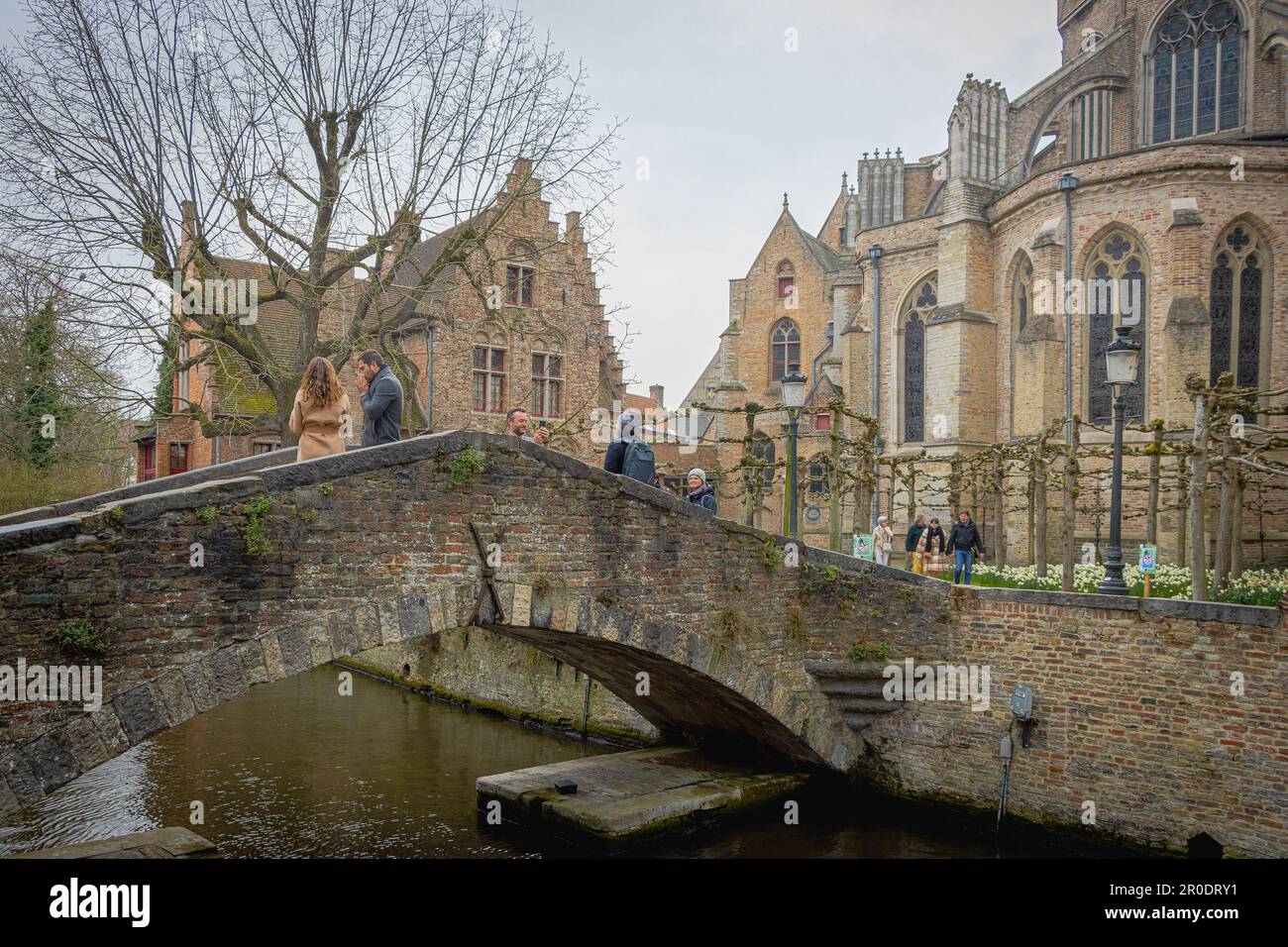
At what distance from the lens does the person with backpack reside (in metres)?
9.98

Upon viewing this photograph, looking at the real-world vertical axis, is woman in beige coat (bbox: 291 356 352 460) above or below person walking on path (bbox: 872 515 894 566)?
above

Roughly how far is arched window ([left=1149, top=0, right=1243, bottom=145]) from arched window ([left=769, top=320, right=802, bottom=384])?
16.0 metres

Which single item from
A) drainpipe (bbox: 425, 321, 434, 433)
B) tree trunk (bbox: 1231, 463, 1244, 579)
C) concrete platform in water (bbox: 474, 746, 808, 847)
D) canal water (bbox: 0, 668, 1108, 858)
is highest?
drainpipe (bbox: 425, 321, 434, 433)

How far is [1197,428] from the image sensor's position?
11492 mm

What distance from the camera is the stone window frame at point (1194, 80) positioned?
2323cm

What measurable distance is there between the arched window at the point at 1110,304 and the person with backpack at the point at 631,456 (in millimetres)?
15219

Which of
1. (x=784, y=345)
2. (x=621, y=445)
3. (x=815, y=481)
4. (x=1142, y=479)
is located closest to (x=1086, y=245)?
(x=1142, y=479)

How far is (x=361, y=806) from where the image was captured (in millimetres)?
11734

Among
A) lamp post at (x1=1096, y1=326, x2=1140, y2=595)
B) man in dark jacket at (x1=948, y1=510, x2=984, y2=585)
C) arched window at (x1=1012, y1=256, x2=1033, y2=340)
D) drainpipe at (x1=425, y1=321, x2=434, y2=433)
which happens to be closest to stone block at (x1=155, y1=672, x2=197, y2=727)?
lamp post at (x1=1096, y1=326, x2=1140, y2=595)

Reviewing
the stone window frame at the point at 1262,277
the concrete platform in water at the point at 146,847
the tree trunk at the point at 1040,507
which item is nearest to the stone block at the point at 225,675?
the concrete platform in water at the point at 146,847

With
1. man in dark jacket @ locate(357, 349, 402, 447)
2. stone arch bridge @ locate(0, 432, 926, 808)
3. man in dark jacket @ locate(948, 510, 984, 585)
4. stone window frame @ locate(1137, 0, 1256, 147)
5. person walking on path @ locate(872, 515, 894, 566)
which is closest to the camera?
stone arch bridge @ locate(0, 432, 926, 808)

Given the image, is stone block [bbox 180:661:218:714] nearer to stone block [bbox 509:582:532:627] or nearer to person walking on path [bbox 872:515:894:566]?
stone block [bbox 509:582:532:627]

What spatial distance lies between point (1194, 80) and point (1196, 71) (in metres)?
0.21

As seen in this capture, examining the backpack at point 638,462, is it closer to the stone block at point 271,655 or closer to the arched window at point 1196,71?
the stone block at point 271,655
